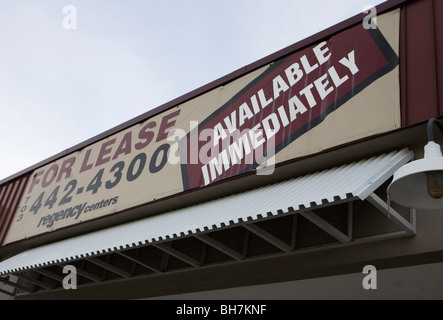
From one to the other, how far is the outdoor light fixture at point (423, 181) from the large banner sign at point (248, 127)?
2.52 meters

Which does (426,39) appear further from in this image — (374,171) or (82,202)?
(82,202)

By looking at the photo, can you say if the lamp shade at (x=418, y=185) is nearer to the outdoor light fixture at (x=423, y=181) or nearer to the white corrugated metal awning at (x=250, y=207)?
the outdoor light fixture at (x=423, y=181)

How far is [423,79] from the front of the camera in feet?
19.2

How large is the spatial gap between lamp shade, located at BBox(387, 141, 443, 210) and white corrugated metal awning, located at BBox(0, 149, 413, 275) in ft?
4.51

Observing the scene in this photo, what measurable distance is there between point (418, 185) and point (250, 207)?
119 inches

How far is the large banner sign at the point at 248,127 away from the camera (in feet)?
21.0

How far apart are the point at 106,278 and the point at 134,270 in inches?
38.8

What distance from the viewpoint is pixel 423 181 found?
135 inches

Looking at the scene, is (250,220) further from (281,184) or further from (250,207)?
(281,184)

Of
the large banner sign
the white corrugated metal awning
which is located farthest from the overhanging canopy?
the large banner sign

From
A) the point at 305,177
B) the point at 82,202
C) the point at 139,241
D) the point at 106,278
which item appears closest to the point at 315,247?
the point at 305,177

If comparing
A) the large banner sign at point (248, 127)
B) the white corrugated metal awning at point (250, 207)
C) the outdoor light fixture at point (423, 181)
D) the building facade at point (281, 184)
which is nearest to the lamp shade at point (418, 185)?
the outdoor light fixture at point (423, 181)

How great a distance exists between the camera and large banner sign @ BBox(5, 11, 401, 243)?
21.0 ft
